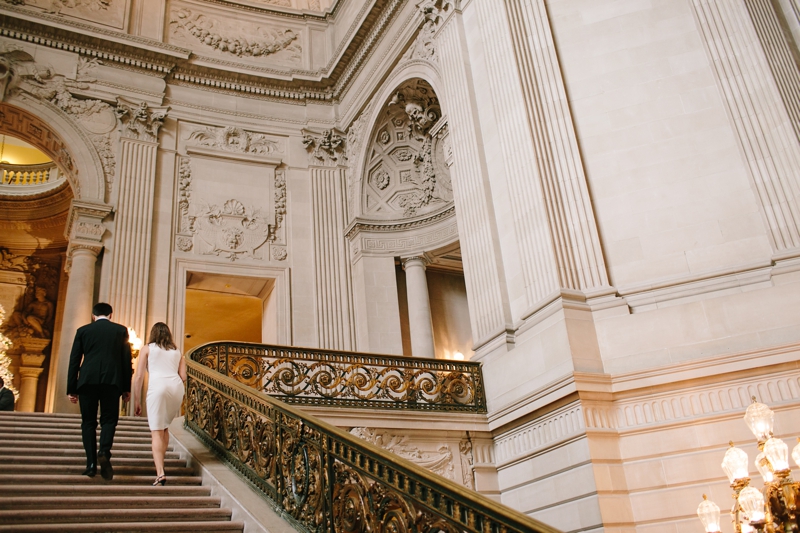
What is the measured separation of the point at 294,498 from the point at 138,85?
11894 mm

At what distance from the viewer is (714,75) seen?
843 cm

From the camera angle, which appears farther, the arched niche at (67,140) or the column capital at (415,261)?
the column capital at (415,261)

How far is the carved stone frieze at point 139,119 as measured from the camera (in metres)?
13.8

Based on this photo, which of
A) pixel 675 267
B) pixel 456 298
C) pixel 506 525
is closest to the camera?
pixel 506 525

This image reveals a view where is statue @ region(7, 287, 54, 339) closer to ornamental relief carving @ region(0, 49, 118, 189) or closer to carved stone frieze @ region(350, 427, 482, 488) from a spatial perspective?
ornamental relief carving @ region(0, 49, 118, 189)

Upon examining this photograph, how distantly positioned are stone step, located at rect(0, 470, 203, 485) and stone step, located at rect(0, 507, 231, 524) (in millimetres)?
677

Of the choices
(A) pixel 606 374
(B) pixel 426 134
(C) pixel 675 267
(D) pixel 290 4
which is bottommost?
(A) pixel 606 374

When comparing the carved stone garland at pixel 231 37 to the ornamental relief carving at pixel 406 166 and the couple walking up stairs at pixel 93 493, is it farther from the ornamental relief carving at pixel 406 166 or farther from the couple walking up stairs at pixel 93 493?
the couple walking up stairs at pixel 93 493

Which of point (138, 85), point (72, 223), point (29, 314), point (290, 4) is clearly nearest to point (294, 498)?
point (72, 223)

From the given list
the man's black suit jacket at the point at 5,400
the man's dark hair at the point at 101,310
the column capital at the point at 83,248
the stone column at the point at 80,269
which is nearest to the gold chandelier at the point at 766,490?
the man's dark hair at the point at 101,310

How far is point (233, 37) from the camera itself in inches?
625

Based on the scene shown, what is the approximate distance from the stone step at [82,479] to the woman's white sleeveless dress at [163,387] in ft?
1.31

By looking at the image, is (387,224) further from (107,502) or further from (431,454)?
(107,502)

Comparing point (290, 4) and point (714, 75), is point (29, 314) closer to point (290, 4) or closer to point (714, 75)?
point (290, 4)
